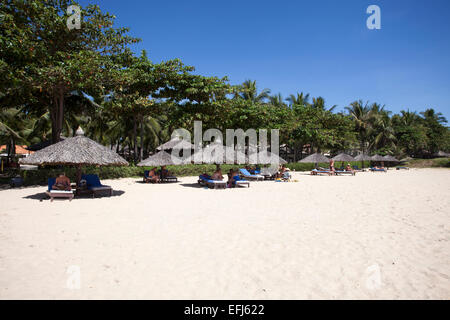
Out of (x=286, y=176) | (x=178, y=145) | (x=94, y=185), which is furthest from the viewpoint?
(x=178, y=145)

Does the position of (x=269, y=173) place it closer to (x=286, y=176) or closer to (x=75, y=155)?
(x=286, y=176)

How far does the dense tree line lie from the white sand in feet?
30.2

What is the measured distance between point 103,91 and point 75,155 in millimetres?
8660

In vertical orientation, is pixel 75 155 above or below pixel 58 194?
above

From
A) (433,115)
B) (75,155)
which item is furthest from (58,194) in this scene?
(433,115)

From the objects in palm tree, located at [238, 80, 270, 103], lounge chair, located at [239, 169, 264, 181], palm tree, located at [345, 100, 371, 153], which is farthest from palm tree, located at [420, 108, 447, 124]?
lounge chair, located at [239, 169, 264, 181]

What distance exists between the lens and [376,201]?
1055cm

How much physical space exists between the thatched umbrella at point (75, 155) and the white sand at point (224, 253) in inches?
101

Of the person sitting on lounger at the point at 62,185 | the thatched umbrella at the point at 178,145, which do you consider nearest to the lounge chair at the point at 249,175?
the thatched umbrella at the point at 178,145

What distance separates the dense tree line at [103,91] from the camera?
14.0m

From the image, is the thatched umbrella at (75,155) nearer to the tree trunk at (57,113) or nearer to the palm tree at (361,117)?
the tree trunk at (57,113)

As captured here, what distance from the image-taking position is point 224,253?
478 centimetres
